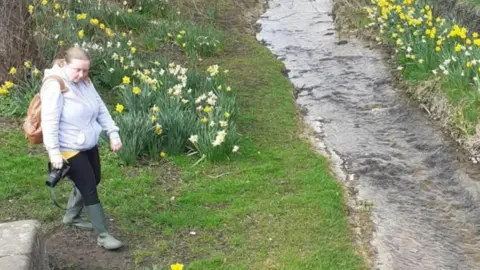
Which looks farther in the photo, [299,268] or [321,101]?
[321,101]

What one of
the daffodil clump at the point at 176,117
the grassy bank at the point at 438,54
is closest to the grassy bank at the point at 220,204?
the daffodil clump at the point at 176,117

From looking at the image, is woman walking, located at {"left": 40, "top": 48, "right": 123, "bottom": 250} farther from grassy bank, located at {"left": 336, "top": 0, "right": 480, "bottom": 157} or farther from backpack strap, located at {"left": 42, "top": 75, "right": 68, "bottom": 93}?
grassy bank, located at {"left": 336, "top": 0, "right": 480, "bottom": 157}

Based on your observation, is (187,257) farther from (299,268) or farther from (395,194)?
(395,194)

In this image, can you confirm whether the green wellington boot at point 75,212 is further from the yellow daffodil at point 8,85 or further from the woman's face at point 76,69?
the yellow daffodil at point 8,85

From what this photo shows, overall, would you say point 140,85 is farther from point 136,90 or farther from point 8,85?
point 8,85

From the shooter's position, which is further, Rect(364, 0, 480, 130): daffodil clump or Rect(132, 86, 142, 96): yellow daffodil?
Rect(364, 0, 480, 130): daffodil clump

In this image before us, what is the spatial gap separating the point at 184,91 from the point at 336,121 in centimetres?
187

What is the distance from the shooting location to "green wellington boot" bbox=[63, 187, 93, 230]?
196 inches

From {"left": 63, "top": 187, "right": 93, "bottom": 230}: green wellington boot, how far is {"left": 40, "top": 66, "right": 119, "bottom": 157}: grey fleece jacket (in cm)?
68

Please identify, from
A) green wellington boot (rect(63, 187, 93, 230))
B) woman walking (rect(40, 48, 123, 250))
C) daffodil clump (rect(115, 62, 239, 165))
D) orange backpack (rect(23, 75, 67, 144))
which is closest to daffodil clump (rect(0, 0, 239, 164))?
daffodil clump (rect(115, 62, 239, 165))

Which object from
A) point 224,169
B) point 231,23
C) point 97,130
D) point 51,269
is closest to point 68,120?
point 97,130

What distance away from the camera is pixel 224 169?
6.30 m

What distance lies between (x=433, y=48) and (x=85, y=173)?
558 cm

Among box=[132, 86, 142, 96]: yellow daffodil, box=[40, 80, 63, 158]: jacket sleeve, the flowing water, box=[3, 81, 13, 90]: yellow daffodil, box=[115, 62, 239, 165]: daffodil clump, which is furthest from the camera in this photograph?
box=[3, 81, 13, 90]: yellow daffodil
